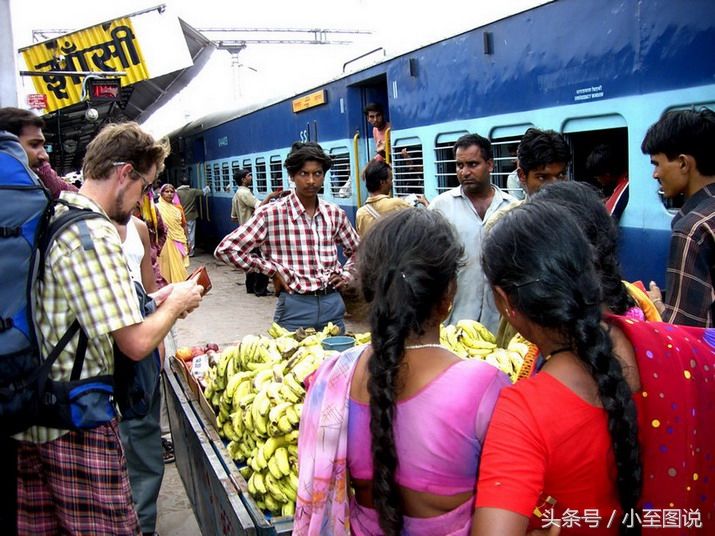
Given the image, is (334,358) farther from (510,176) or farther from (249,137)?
(249,137)

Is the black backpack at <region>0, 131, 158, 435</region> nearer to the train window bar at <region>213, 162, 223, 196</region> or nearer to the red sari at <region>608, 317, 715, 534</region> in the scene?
the red sari at <region>608, 317, 715, 534</region>

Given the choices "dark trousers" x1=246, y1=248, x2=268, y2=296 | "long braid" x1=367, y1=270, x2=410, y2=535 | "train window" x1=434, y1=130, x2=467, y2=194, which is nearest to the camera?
"long braid" x1=367, y1=270, x2=410, y2=535

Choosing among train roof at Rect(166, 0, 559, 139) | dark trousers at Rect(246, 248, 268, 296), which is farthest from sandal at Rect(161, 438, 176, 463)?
dark trousers at Rect(246, 248, 268, 296)

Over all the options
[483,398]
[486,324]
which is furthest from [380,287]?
[486,324]

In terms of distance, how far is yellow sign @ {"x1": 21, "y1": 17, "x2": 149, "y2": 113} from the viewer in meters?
15.8

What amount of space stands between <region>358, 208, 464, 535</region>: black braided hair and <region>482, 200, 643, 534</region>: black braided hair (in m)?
0.14

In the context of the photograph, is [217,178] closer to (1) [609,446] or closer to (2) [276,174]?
(2) [276,174]

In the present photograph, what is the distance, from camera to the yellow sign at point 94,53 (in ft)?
52.0

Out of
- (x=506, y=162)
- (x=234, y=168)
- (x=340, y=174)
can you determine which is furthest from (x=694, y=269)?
(x=234, y=168)

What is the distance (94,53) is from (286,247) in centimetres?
1429

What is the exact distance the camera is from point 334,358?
163 centimetres

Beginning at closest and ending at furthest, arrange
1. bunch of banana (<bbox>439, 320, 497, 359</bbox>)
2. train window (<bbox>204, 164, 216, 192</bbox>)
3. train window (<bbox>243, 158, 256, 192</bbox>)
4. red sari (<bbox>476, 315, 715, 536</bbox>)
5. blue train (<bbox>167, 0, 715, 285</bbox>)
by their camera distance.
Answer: red sari (<bbox>476, 315, 715, 536</bbox>) < bunch of banana (<bbox>439, 320, 497, 359</bbox>) < blue train (<bbox>167, 0, 715, 285</bbox>) < train window (<bbox>243, 158, 256, 192</bbox>) < train window (<bbox>204, 164, 216, 192</bbox>)

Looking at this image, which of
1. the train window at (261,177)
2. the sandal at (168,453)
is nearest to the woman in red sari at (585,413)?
the sandal at (168,453)

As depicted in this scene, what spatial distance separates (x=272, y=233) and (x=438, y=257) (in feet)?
8.92
